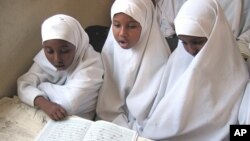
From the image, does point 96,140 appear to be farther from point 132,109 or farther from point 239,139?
point 239,139

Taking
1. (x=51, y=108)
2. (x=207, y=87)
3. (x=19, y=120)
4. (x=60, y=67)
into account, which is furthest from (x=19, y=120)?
(x=207, y=87)

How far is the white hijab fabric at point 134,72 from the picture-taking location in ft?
4.83

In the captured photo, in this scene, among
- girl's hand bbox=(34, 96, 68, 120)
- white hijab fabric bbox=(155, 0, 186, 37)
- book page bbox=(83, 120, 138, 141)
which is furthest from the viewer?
white hijab fabric bbox=(155, 0, 186, 37)

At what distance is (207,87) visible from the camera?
129 centimetres

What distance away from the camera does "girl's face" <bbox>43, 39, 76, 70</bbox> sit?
4.55ft

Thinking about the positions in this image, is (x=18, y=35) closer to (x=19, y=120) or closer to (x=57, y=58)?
(x=57, y=58)

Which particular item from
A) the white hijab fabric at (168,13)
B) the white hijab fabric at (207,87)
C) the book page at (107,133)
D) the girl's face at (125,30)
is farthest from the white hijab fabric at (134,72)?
the white hijab fabric at (168,13)

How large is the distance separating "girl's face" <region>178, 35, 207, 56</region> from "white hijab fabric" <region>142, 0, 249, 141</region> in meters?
0.03

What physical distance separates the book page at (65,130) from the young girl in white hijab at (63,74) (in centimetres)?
4

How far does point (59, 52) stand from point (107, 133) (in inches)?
16.7

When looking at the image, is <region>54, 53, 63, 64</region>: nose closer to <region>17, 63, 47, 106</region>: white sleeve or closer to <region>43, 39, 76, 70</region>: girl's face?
<region>43, 39, 76, 70</region>: girl's face

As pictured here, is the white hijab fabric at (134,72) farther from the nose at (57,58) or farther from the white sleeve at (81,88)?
the nose at (57,58)

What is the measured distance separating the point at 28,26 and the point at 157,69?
0.64 metres

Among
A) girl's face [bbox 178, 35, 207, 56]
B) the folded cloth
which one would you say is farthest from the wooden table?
girl's face [bbox 178, 35, 207, 56]
